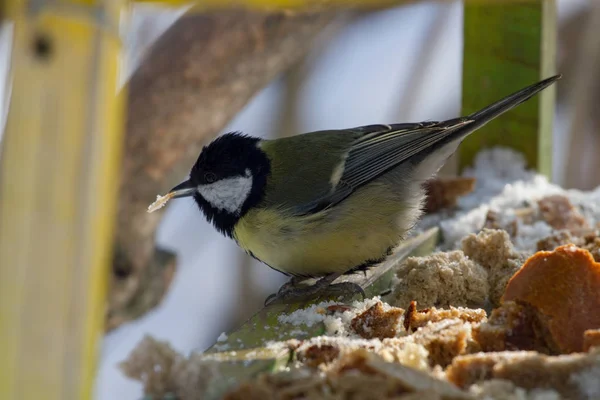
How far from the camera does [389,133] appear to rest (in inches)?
124

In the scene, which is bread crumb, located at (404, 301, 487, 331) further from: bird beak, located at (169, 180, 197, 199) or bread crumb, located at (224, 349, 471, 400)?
bird beak, located at (169, 180, 197, 199)

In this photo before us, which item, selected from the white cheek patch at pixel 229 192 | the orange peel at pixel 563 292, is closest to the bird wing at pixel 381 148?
the white cheek patch at pixel 229 192

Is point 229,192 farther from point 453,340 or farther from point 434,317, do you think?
point 453,340

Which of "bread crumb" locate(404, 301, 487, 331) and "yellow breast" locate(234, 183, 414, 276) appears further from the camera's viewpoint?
"yellow breast" locate(234, 183, 414, 276)

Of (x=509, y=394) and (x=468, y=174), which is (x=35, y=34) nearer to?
(x=509, y=394)

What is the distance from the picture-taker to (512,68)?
12.7 feet

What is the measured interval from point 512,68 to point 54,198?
295 centimetres

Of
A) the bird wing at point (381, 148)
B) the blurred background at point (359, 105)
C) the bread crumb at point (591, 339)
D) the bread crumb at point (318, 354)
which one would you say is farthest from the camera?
the blurred background at point (359, 105)

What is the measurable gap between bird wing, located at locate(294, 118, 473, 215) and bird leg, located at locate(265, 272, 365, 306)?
31cm

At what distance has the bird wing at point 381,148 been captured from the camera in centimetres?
293

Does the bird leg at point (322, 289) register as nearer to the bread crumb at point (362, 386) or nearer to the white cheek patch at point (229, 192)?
the white cheek patch at point (229, 192)

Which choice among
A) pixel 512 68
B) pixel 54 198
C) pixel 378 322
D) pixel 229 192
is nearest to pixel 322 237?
pixel 229 192

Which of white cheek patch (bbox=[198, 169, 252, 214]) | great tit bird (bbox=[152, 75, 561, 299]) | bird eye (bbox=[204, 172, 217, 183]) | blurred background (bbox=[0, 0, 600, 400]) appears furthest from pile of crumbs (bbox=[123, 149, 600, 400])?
blurred background (bbox=[0, 0, 600, 400])

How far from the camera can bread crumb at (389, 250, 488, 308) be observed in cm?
248
